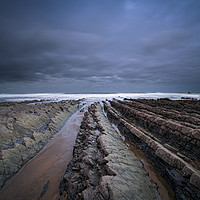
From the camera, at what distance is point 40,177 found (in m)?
3.83

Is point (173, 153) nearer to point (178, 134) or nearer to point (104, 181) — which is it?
point (178, 134)

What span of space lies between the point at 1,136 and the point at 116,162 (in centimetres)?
608

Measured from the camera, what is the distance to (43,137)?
21.6ft

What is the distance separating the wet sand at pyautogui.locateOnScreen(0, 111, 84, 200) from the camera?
3.19 meters

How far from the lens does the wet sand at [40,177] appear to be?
3.19m

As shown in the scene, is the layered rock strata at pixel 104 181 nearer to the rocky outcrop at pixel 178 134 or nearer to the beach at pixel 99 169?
the beach at pixel 99 169

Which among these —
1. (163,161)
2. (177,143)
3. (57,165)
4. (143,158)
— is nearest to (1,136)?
(57,165)

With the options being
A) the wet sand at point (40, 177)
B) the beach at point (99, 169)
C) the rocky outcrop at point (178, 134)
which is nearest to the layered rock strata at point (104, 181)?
the beach at point (99, 169)

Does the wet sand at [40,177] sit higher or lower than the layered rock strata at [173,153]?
lower

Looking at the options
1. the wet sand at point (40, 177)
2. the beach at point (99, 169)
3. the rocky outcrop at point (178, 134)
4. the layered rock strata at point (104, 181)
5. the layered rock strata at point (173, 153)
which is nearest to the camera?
the layered rock strata at point (104, 181)

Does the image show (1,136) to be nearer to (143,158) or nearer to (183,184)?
(143,158)

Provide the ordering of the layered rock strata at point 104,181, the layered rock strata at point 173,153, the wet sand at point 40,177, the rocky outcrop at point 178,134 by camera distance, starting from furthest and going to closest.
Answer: the rocky outcrop at point 178,134 < the wet sand at point 40,177 < the layered rock strata at point 173,153 < the layered rock strata at point 104,181

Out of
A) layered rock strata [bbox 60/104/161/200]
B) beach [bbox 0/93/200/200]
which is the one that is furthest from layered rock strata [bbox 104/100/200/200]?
layered rock strata [bbox 60/104/161/200]

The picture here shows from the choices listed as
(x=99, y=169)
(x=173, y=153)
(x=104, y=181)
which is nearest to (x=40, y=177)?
(x=99, y=169)
